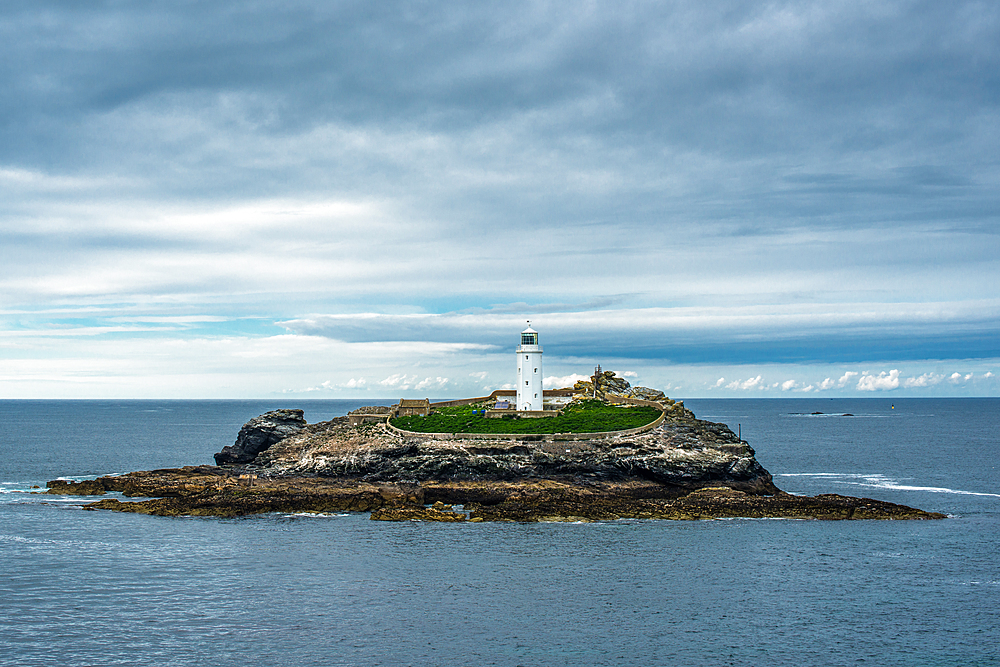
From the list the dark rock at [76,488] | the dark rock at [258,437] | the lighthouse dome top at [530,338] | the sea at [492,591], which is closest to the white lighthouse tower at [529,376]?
the lighthouse dome top at [530,338]

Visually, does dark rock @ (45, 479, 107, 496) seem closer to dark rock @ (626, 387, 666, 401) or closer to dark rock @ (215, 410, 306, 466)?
dark rock @ (215, 410, 306, 466)

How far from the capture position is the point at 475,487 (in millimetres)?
67438

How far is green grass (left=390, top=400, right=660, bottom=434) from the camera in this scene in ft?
252

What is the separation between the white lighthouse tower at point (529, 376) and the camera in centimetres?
9144

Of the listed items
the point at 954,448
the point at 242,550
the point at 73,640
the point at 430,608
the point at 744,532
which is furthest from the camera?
the point at 954,448

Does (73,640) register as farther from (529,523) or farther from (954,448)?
(954,448)

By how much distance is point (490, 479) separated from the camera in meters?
69.7

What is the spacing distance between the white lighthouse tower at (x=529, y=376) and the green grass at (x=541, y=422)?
395 cm

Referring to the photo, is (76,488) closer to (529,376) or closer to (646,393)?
(529,376)

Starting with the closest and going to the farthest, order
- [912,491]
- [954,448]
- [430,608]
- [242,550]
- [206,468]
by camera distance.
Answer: [430,608] → [242,550] → [912,491] → [206,468] → [954,448]

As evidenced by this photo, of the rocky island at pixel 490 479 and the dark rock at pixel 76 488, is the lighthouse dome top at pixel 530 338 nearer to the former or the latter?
the rocky island at pixel 490 479

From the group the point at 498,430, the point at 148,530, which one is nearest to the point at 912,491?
the point at 498,430

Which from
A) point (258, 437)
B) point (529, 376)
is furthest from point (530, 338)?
point (258, 437)

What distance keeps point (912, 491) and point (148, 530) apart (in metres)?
65.0
